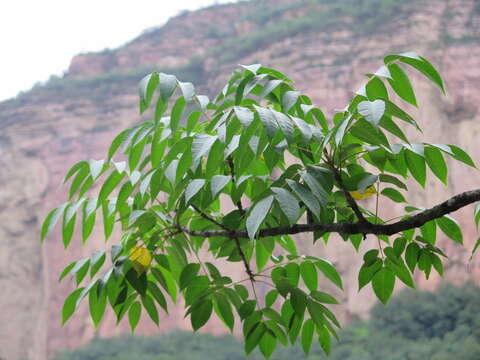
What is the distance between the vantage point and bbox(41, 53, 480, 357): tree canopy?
0.56 metres

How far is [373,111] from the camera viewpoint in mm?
515

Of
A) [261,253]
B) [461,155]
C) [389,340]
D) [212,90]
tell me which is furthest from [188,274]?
[212,90]

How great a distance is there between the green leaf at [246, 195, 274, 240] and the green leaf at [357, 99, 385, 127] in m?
0.11

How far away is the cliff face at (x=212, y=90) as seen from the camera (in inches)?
290

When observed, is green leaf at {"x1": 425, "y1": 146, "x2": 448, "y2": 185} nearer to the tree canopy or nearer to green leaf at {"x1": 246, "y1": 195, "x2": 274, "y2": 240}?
the tree canopy

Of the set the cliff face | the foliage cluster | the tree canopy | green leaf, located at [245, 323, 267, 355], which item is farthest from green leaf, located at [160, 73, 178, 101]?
the cliff face

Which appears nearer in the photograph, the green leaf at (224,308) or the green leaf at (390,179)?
the green leaf at (390,179)

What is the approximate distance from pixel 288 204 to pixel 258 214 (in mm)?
29

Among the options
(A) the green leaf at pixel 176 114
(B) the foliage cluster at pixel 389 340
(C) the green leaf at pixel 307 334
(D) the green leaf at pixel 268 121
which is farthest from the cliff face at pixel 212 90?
(D) the green leaf at pixel 268 121

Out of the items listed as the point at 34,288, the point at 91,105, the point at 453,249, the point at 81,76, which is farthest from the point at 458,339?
the point at 81,76

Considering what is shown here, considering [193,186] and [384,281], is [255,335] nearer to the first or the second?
[384,281]

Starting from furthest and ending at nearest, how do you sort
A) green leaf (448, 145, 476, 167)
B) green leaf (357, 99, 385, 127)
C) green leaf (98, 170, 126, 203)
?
green leaf (98, 170, 126, 203) → green leaf (448, 145, 476, 167) → green leaf (357, 99, 385, 127)

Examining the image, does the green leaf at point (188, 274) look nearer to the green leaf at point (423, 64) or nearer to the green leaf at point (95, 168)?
the green leaf at point (95, 168)

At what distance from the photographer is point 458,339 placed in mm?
5766
